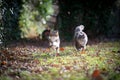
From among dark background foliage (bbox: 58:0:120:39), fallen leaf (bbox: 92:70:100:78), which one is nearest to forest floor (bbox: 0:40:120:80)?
fallen leaf (bbox: 92:70:100:78)

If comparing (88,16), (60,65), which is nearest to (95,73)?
(60,65)

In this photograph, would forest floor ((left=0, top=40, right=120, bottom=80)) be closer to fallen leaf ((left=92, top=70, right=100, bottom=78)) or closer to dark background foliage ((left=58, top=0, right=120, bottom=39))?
fallen leaf ((left=92, top=70, right=100, bottom=78))

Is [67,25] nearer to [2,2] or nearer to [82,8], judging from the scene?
[82,8]

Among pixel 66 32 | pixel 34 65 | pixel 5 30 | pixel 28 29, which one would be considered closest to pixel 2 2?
pixel 5 30

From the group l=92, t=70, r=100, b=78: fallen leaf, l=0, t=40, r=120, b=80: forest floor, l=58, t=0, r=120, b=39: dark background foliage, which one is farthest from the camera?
l=58, t=0, r=120, b=39: dark background foliage

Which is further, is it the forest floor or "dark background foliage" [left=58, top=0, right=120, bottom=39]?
"dark background foliage" [left=58, top=0, right=120, bottom=39]

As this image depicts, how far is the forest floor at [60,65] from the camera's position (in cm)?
1093

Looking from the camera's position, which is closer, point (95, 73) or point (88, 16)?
point (95, 73)

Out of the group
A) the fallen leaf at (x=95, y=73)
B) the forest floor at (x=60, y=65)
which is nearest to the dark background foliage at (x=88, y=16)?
the forest floor at (x=60, y=65)

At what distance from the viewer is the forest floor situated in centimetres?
1093

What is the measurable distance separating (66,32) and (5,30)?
7634 mm

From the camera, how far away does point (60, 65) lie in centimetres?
1243

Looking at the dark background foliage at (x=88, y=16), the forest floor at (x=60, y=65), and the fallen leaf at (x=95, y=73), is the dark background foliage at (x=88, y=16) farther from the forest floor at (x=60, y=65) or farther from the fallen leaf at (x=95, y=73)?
the fallen leaf at (x=95, y=73)

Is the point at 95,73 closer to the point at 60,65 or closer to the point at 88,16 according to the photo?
the point at 60,65
